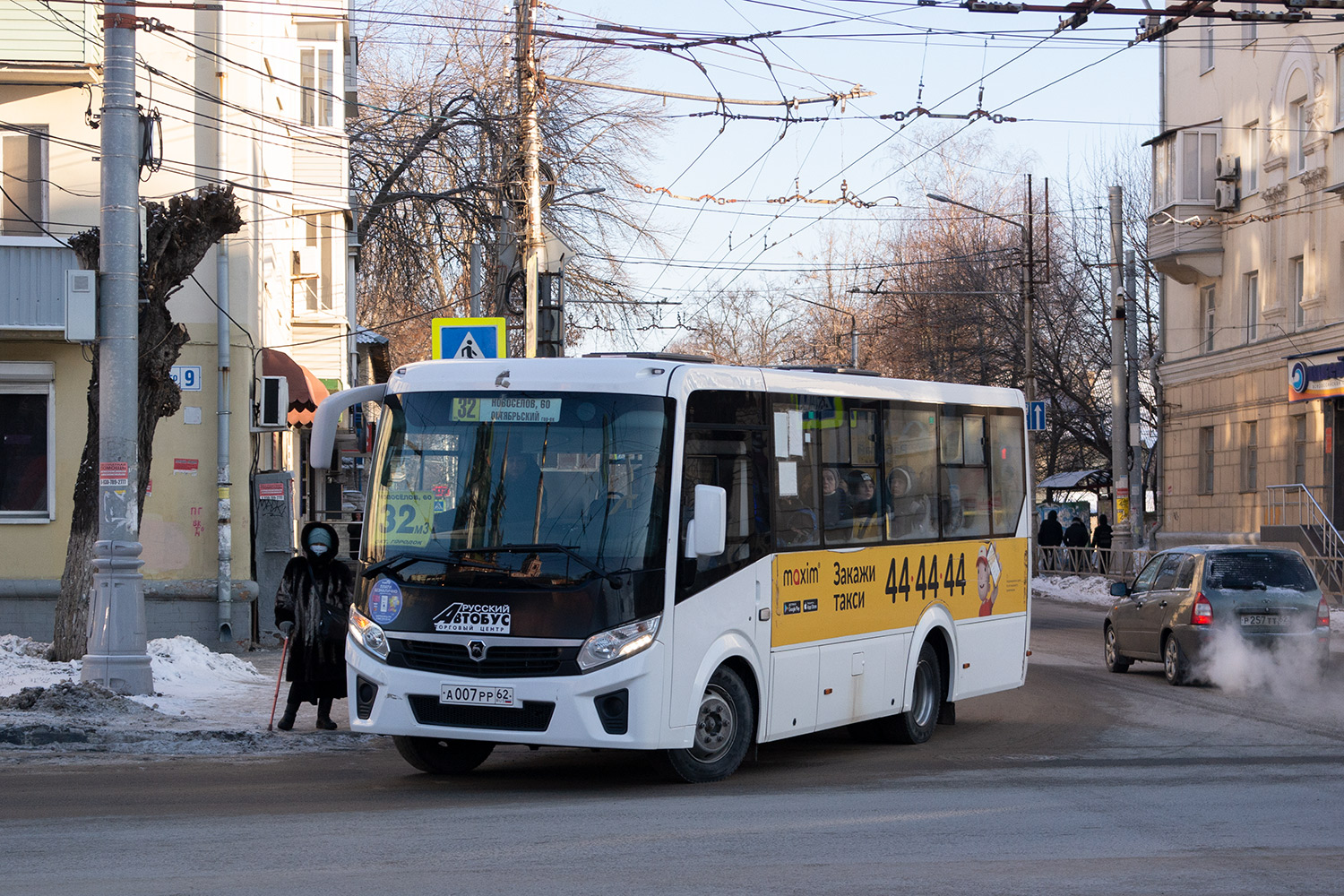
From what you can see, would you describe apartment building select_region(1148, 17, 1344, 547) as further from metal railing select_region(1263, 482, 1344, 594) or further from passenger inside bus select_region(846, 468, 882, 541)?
passenger inside bus select_region(846, 468, 882, 541)

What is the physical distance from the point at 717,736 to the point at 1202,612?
328 inches

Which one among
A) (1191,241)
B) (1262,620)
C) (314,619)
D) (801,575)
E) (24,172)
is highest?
(1191,241)

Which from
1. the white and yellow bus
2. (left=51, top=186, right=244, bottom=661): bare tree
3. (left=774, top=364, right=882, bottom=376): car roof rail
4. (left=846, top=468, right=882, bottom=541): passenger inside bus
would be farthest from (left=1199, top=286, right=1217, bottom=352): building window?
the white and yellow bus

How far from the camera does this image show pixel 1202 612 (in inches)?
650

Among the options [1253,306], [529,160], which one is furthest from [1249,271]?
[529,160]

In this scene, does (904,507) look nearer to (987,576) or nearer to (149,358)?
(987,576)

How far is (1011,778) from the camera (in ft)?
32.9

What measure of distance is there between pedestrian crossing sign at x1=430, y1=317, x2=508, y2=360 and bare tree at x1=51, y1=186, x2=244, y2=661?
101 inches

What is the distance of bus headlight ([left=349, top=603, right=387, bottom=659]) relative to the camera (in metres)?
9.67

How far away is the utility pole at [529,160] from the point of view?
24.0m

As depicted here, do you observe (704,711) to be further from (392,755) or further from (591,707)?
(392,755)

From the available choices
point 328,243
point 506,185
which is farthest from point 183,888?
point 328,243

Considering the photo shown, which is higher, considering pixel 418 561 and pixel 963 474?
pixel 963 474

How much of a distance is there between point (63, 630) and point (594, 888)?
11.0m
